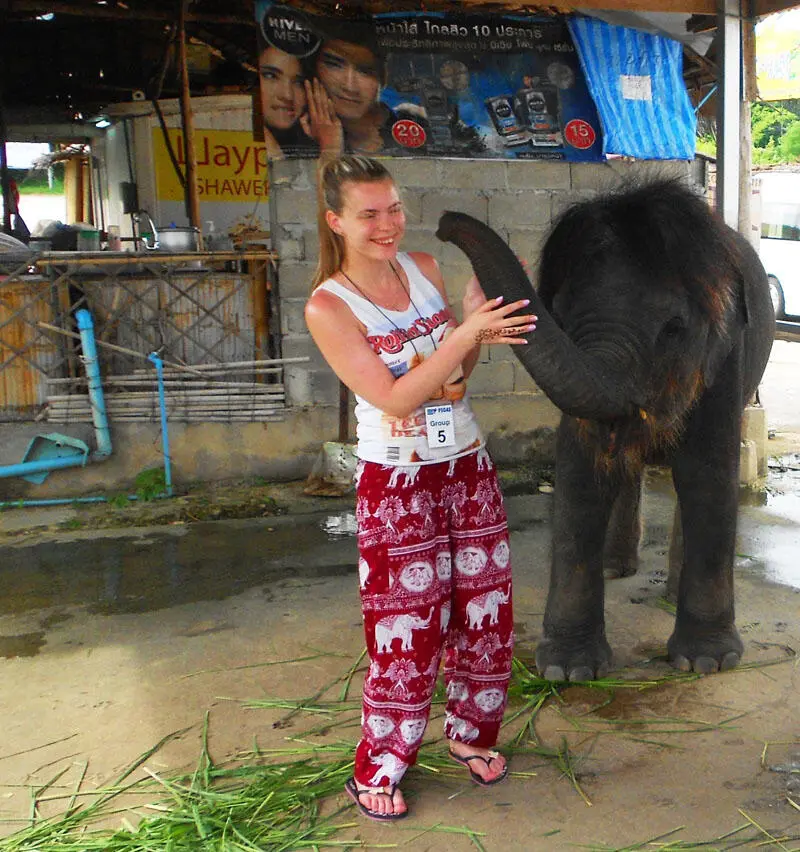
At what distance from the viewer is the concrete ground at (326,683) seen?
2.79 m

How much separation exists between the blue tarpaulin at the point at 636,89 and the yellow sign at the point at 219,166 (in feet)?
19.5

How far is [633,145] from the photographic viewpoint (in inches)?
266

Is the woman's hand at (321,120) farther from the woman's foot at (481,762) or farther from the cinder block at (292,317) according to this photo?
the woman's foot at (481,762)

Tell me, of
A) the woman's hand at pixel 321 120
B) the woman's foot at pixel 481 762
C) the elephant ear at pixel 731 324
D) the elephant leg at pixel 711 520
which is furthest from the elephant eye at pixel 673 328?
the woman's hand at pixel 321 120

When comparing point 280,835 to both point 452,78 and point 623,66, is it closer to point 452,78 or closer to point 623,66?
point 452,78

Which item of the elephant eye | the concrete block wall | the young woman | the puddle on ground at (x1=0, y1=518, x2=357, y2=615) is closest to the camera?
the young woman

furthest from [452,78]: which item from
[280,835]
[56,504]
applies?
[280,835]

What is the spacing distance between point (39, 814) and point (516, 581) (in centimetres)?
264

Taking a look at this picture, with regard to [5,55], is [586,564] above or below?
below

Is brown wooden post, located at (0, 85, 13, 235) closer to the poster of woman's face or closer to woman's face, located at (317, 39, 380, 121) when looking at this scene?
the poster of woman's face

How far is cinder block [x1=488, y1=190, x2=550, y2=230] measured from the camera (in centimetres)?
666

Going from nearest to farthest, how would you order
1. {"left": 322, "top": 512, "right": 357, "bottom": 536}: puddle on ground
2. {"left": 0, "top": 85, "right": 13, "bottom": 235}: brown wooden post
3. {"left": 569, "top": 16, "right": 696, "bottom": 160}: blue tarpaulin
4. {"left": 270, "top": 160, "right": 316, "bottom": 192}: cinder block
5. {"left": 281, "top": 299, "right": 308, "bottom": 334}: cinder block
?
1. {"left": 322, "top": 512, "right": 357, "bottom": 536}: puddle on ground
2. {"left": 270, "top": 160, "right": 316, "bottom": 192}: cinder block
3. {"left": 281, "top": 299, "right": 308, "bottom": 334}: cinder block
4. {"left": 569, "top": 16, "right": 696, "bottom": 160}: blue tarpaulin
5. {"left": 0, "top": 85, "right": 13, "bottom": 235}: brown wooden post

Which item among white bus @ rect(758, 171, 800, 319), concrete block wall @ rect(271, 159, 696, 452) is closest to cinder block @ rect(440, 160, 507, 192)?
concrete block wall @ rect(271, 159, 696, 452)

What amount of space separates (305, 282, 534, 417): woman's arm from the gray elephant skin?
42 centimetres
